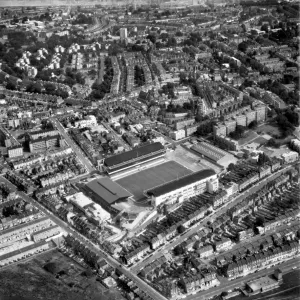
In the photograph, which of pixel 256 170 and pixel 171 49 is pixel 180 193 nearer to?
pixel 256 170

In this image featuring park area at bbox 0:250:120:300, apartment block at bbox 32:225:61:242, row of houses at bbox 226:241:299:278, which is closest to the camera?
park area at bbox 0:250:120:300

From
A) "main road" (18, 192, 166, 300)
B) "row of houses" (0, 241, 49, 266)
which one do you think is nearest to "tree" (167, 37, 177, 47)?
"main road" (18, 192, 166, 300)

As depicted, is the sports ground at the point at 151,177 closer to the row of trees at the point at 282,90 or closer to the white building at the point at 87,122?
the white building at the point at 87,122

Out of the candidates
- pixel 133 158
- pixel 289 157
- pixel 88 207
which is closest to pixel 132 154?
pixel 133 158

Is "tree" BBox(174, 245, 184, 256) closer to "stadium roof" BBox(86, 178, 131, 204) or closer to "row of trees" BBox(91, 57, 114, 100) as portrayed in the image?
"stadium roof" BBox(86, 178, 131, 204)

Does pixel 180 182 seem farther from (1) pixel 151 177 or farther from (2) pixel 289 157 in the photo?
(2) pixel 289 157

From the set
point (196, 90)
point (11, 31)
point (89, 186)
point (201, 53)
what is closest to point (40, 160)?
point (89, 186)

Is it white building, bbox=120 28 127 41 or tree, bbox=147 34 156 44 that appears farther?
white building, bbox=120 28 127 41
